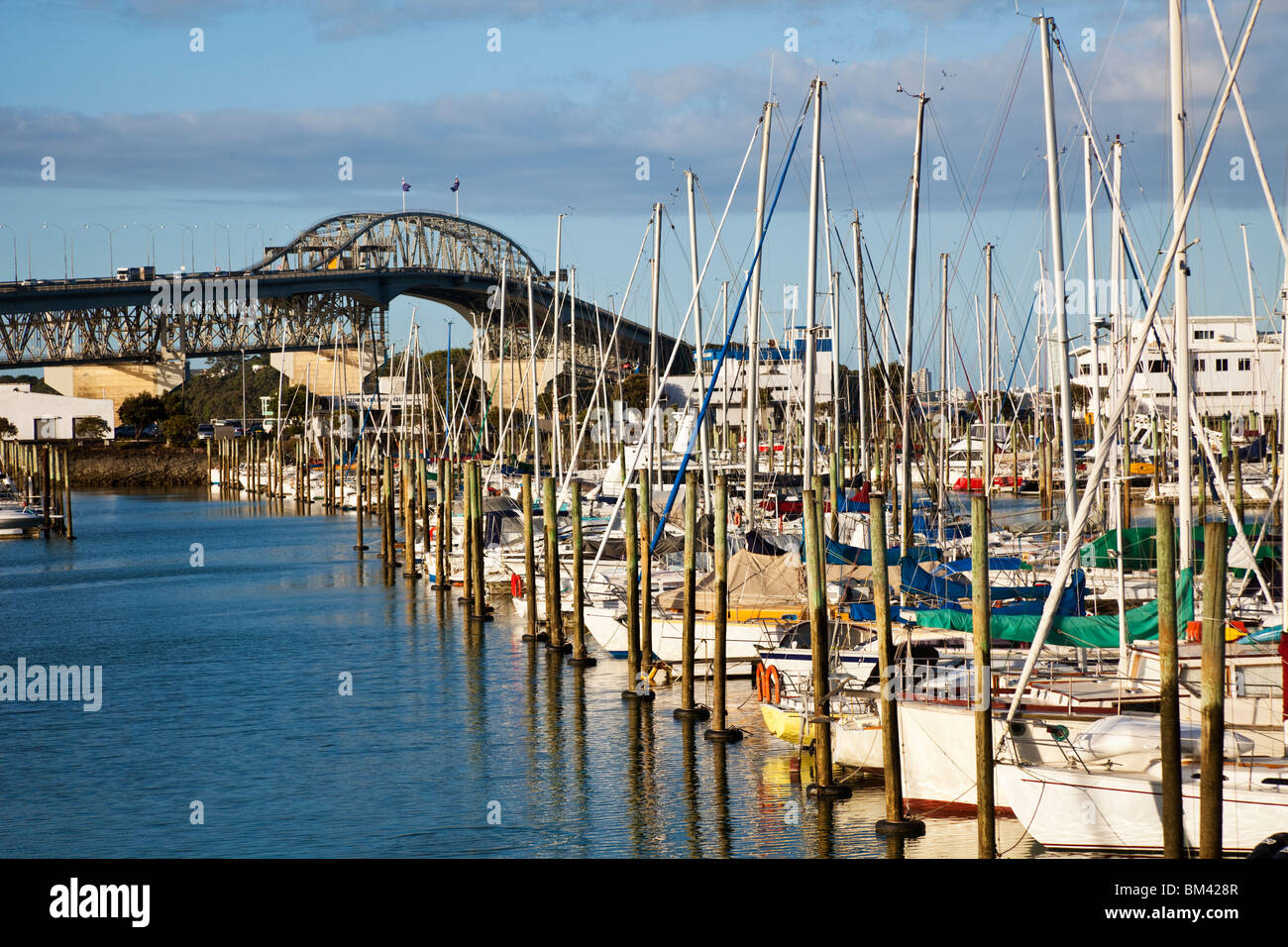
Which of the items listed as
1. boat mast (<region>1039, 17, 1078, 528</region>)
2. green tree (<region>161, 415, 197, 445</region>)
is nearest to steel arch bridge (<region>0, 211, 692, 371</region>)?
green tree (<region>161, 415, 197, 445</region>)

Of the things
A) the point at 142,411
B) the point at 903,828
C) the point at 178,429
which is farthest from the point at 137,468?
the point at 903,828

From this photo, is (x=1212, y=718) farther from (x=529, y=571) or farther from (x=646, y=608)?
(x=529, y=571)

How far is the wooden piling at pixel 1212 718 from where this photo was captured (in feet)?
47.6

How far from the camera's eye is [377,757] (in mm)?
26656

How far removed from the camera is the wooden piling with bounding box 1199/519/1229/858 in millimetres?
14516

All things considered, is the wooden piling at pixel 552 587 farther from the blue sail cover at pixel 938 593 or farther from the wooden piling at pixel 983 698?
the wooden piling at pixel 983 698

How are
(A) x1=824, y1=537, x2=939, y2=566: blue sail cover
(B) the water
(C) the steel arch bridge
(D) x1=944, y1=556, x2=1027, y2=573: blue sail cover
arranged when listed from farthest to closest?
(C) the steel arch bridge → (A) x1=824, y1=537, x2=939, y2=566: blue sail cover → (D) x1=944, y1=556, x2=1027, y2=573: blue sail cover → (B) the water

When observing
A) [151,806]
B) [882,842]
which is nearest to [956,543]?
[882,842]

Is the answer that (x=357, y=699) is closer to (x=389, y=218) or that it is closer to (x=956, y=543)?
(x=956, y=543)

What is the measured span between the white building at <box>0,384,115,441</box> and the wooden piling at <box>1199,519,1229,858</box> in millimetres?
137513

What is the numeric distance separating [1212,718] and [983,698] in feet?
9.91

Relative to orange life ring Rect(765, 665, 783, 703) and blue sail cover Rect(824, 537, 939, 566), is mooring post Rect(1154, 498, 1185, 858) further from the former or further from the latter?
blue sail cover Rect(824, 537, 939, 566)

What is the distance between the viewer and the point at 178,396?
6570 inches
